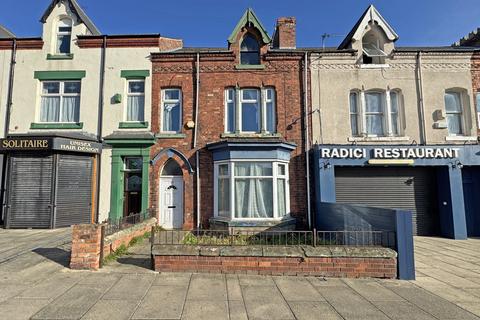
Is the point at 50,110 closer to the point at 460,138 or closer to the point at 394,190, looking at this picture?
the point at 394,190

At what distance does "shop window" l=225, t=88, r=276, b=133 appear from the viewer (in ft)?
41.1

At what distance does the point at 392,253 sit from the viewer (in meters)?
5.99

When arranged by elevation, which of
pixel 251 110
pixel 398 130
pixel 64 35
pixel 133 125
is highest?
pixel 64 35

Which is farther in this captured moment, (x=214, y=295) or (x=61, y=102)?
(x=61, y=102)

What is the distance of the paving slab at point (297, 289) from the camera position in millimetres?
4953

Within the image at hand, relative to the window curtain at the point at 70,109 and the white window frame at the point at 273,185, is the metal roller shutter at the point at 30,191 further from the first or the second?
the white window frame at the point at 273,185

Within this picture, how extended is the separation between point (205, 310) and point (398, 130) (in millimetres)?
11831

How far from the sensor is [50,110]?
41.7ft

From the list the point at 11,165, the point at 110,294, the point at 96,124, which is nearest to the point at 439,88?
the point at 110,294

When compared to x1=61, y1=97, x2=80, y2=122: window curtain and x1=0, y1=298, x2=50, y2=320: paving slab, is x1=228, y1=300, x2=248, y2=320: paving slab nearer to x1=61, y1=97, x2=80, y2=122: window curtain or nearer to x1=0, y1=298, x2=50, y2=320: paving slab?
x1=0, y1=298, x2=50, y2=320: paving slab

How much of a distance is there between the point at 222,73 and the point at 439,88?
9831 mm

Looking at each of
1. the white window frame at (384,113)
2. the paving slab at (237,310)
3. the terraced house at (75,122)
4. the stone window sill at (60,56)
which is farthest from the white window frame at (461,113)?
the stone window sill at (60,56)

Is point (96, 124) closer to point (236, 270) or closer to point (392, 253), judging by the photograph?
point (236, 270)

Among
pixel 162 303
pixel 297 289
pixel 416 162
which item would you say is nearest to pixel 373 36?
pixel 416 162
